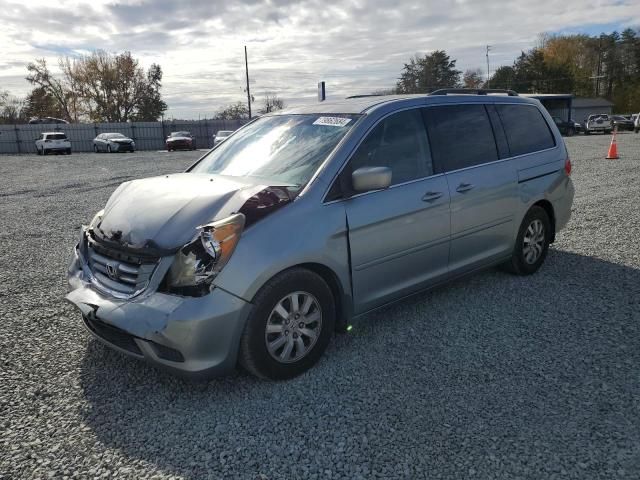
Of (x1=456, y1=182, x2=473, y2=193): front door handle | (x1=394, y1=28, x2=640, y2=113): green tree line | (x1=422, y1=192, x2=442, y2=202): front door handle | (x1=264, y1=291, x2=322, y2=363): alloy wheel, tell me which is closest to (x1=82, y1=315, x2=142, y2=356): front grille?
(x1=264, y1=291, x2=322, y2=363): alloy wheel

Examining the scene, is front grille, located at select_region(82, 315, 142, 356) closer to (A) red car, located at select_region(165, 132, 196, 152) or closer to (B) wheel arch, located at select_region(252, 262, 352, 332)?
(B) wheel arch, located at select_region(252, 262, 352, 332)

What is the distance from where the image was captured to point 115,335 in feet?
10.1

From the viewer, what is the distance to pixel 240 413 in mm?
2918

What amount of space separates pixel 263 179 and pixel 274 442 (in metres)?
1.80

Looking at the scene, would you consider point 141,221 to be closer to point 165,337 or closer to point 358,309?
point 165,337

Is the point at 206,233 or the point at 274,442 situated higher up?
the point at 206,233

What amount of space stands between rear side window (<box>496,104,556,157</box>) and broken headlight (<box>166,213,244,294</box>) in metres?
3.17

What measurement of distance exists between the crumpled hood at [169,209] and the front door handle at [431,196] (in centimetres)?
132

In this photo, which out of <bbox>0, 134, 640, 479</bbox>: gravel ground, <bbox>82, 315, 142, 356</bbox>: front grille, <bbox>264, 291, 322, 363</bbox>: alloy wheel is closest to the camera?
<bbox>0, 134, 640, 479</bbox>: gravel ground

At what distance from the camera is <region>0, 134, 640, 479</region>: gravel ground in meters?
2.49

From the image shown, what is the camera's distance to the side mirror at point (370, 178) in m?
3.36

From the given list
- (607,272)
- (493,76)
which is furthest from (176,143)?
(493,76)

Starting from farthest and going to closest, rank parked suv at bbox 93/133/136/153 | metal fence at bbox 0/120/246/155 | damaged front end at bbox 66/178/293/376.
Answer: metal fence at bbox 0/120/246/155
parked suv at bbox 93/133/136/153
damaged front end at bbox 66/178/293/376

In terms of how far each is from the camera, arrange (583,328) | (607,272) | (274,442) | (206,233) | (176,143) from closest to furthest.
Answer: (274,442), (206,233), (583,328), (607,272), (176,143)
